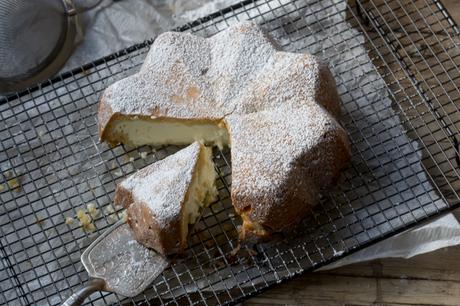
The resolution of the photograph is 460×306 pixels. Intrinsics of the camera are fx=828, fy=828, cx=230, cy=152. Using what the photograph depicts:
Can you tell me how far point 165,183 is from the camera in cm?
187

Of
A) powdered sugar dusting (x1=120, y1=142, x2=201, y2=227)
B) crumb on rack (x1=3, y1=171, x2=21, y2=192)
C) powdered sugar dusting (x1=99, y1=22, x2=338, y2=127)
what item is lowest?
crumb on rack (x1=3, y1=171, x2=21, y2=192)

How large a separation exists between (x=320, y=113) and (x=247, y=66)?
0.74 feet

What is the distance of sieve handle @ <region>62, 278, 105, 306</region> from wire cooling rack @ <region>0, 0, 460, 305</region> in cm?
7

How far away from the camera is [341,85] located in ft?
7.03

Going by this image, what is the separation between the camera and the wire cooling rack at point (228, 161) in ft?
6.37

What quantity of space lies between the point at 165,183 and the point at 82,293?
1.00 ft

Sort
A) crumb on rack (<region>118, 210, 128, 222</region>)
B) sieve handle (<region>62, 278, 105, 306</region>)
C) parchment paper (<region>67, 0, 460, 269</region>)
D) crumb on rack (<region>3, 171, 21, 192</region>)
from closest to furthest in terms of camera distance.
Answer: sieve handle (<region>62, 278, 105, 306</region>)
crumb on rack (<region>118, 210, 128, 222</region>)
crumb on rack (<region>3, 171, 21, 192</region>)
parchment paper (<region>67, 0, 460, 269</region>)

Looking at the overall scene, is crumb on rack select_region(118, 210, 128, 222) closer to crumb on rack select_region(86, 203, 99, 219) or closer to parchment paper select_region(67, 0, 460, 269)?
crumb on rack select_region(86, 203, 99, 219)

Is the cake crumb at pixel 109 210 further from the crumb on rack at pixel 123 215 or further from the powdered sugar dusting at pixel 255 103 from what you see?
the powdered sugar dusting at pixel 255 103

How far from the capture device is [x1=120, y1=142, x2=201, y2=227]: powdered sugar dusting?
6.05 feet

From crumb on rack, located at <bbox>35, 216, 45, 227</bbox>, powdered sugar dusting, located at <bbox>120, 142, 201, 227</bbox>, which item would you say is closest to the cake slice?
powdered sugar dusting, located at <bbox>120, 142, 201, 227</bbox>

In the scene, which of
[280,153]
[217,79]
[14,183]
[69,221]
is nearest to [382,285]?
[280,153]

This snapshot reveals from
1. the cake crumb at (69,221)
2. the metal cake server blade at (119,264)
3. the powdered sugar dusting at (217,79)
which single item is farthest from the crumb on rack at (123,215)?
the powdered sugar dusting at (217,79)

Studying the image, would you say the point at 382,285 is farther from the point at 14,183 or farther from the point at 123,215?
the point at 14,183
